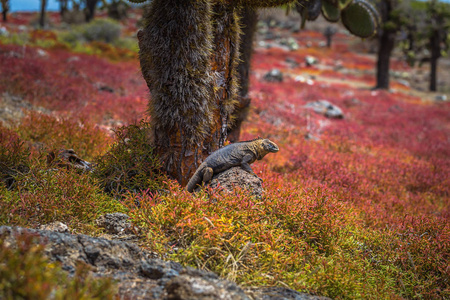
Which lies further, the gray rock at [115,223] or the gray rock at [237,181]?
the gray rock at [237,181]

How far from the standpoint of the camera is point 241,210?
3555 millimetres

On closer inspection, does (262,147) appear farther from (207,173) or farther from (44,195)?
(44,195)

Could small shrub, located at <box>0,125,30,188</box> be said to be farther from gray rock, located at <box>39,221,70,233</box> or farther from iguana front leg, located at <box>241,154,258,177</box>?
iguana front leg, located at <box>241,154,258,177</box>

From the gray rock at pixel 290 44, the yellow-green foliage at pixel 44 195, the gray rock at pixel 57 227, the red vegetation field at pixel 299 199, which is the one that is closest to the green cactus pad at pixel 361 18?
the red vegetation field at pixel 299 199

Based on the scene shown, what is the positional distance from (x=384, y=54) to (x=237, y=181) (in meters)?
21.5

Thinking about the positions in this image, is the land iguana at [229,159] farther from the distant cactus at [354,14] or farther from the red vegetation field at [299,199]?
the distant cactus at [354,14]

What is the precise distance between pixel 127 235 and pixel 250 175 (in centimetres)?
174

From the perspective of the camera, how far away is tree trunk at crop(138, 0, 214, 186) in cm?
Answer: 392

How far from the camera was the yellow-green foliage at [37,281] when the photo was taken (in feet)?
5.98

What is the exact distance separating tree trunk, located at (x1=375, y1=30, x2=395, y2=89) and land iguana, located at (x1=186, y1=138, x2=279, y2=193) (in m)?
20.4

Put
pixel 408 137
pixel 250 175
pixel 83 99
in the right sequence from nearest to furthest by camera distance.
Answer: pixel 250 175 → pixel 83 99 → pixel 408 137

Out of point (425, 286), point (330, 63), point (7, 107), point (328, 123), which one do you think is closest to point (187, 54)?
point (425, 286)

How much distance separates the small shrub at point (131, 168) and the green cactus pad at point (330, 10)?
7332mm

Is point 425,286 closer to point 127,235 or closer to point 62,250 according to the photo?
point 127,235
